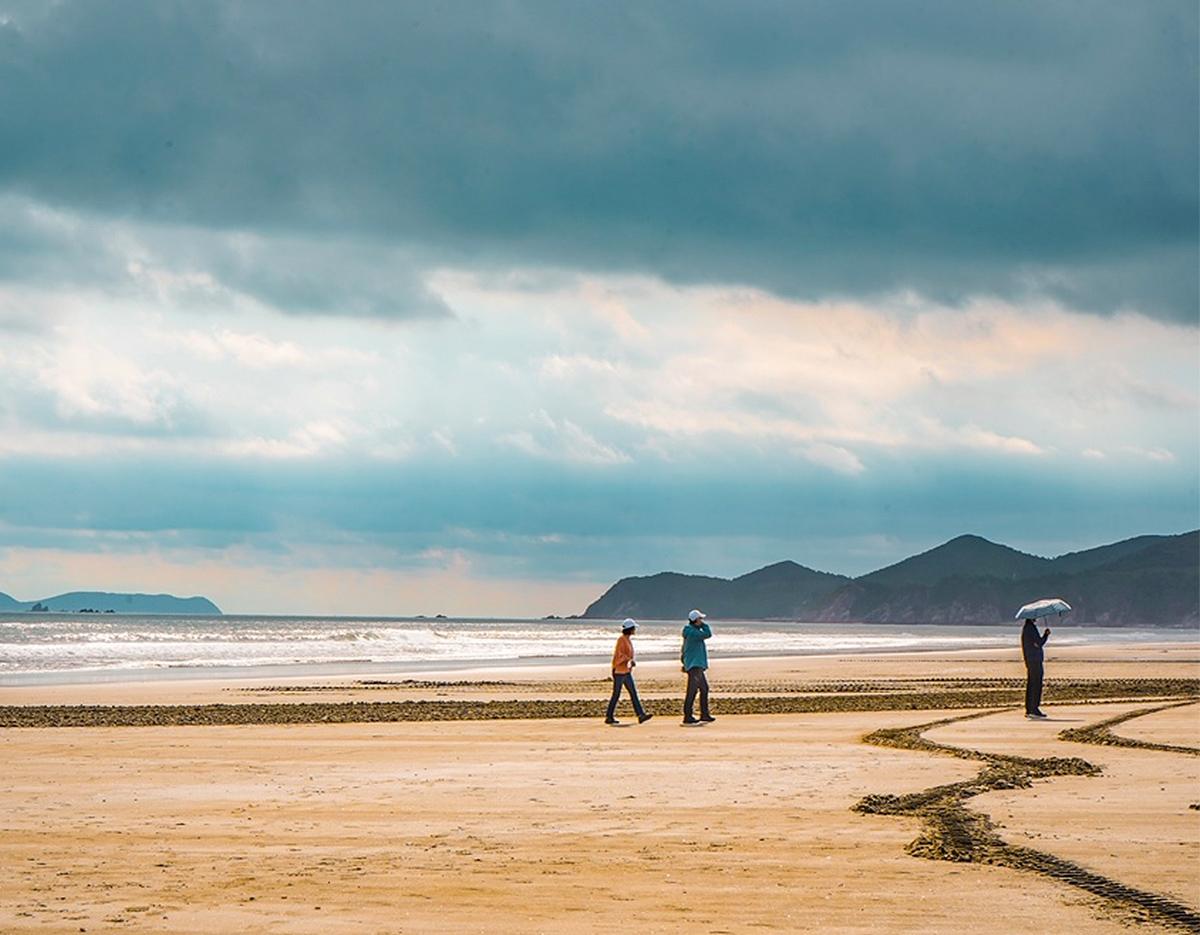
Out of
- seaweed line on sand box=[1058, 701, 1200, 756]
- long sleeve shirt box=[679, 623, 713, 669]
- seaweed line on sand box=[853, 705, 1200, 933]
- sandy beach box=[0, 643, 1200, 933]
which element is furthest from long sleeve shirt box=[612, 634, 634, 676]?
seaweed line on sand box=[1058, 701, 1200, 756]

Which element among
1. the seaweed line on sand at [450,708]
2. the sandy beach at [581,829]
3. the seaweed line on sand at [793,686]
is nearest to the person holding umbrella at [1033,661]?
the sandy beach at [581,829]

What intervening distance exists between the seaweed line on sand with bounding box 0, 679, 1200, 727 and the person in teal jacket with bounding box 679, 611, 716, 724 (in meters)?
2.86

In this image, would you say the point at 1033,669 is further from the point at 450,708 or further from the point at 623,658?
the point at 450,708

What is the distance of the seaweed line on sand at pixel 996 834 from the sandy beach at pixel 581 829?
53 mm

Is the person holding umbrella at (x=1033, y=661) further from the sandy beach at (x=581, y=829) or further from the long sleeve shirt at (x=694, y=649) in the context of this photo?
the long sleeve shirt at (x=694, y=649)

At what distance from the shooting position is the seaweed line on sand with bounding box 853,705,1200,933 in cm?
1014

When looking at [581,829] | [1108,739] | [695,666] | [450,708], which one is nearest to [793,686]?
[450,708]

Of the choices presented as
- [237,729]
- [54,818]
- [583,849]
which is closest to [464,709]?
[237,729]

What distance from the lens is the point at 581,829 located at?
44.0 feet

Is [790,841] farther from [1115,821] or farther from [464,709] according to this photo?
[464,709]

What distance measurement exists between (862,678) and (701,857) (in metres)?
37.1

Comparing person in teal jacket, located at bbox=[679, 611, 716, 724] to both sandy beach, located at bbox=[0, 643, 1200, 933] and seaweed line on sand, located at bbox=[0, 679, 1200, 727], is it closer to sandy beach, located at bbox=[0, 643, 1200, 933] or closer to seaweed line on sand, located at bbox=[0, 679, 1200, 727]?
A: sandy beach, located at bbox=[0, 643, 1200, 933]

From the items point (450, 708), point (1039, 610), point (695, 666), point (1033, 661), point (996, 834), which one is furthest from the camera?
point (450, 708)

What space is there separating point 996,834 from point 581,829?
3706mm
